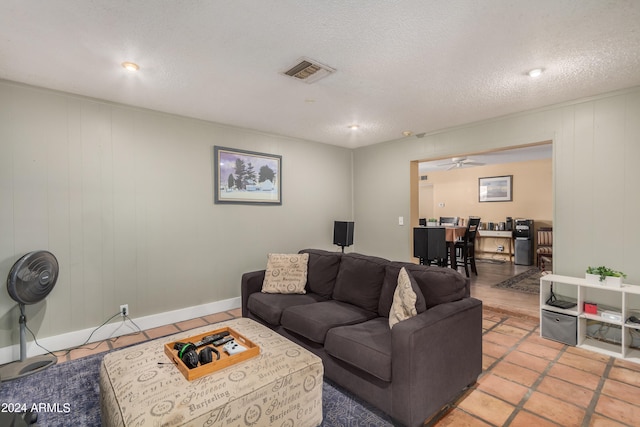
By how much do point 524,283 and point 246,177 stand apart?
4.66m

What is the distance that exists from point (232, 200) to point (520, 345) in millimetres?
3449

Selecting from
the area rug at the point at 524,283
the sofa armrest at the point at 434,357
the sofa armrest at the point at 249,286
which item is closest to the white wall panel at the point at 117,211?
the sofa armrest at the point at 249,286

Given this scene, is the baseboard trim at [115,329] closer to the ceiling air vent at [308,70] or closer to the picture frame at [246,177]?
the picture frame at [246,177]

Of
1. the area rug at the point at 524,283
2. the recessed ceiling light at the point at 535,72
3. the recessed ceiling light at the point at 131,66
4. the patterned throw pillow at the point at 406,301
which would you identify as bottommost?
the area rug at the point at 524,283

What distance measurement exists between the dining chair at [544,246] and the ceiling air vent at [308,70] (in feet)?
18.9

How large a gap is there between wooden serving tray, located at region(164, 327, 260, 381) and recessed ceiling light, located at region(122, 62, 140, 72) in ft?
6.54

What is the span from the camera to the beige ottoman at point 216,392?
1.40m

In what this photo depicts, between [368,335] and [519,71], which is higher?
[519,71]

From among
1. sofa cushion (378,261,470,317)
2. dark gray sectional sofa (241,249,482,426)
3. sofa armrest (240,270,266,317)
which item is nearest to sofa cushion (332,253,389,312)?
dark gray sectional sofa (241,249,482,426)

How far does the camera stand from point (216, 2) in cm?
163

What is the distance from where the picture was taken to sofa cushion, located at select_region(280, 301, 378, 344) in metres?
2.31

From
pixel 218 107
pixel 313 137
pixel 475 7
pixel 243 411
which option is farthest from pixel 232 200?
pixel 475 7

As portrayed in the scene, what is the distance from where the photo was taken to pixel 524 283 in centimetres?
504

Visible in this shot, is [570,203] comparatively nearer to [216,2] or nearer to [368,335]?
[368,335]
